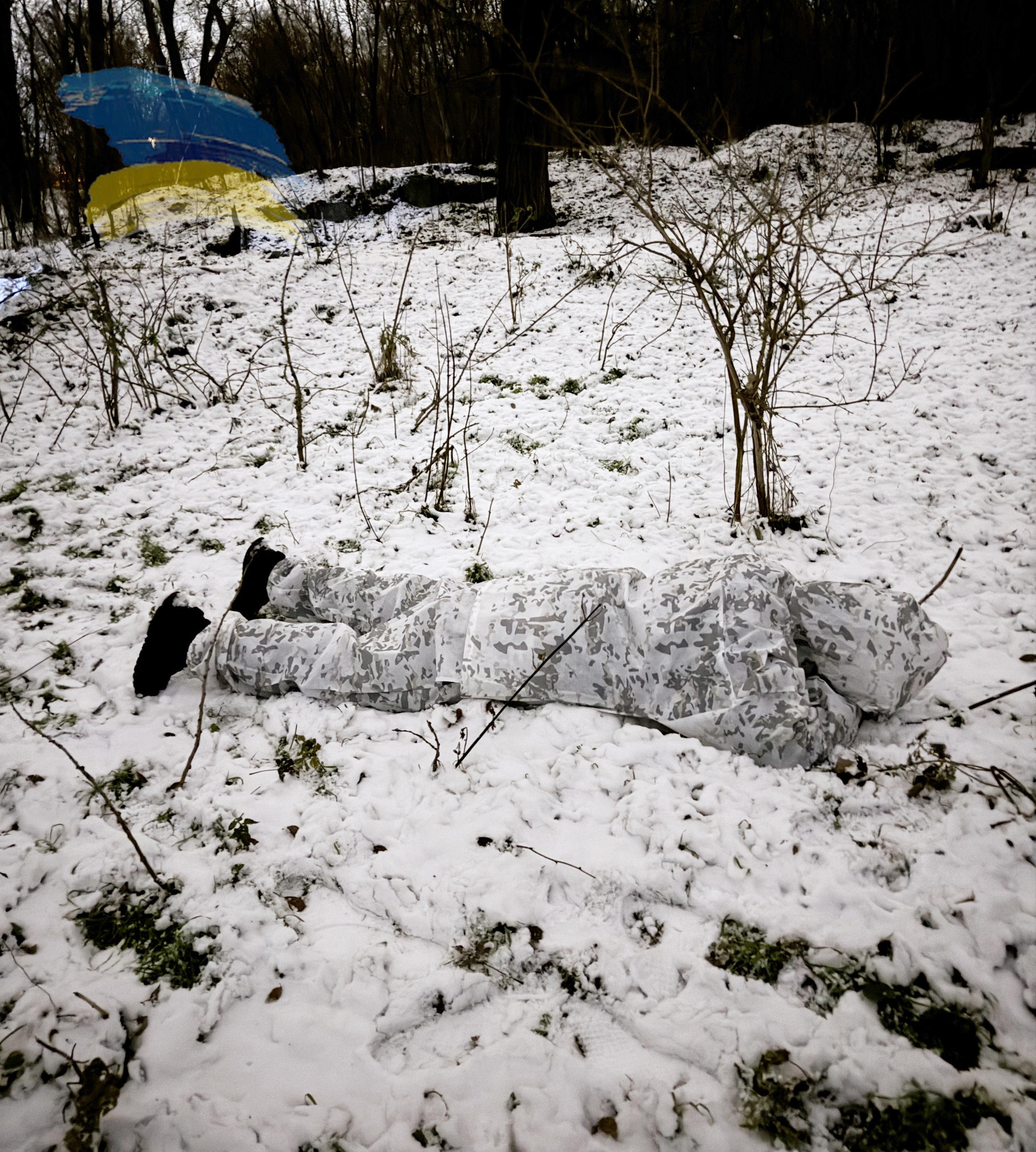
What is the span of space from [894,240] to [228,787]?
7176 millimetres

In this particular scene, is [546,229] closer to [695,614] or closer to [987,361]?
[987,361]

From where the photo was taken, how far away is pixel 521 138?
7027 millimetres

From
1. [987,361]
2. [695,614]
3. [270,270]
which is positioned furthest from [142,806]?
[270,270]

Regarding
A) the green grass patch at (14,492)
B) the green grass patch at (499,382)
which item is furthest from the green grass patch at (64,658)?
the green grass patch at (499,382)

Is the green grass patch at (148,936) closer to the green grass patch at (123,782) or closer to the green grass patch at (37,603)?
the green grass patch at (123,782)

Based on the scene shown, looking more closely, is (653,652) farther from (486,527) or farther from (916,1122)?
(486,527)

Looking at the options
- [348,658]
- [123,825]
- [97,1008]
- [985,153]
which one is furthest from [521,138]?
[97,1008]

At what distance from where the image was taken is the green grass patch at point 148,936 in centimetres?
131

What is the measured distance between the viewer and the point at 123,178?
7.82 m

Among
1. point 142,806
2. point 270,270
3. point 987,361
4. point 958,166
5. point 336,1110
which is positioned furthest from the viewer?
point 958,166

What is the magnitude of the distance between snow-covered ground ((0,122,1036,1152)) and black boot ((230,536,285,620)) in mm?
309

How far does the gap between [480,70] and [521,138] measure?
4149 millimetres

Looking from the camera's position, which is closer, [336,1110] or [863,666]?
[336,1110]

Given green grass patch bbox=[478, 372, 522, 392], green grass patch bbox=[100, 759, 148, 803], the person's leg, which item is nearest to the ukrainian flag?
green grass patch bbox=[478, 372, 522, 392]
